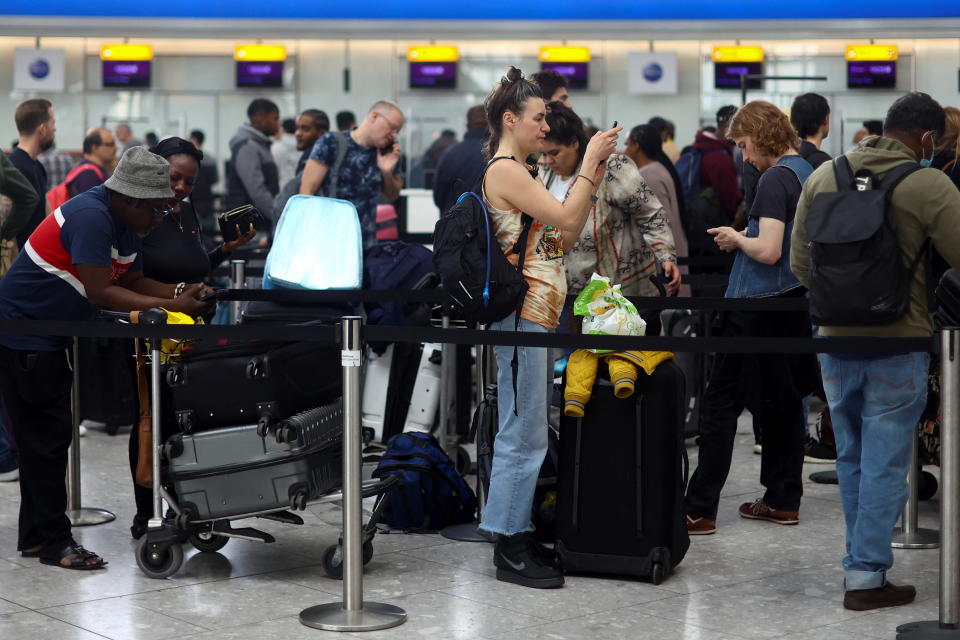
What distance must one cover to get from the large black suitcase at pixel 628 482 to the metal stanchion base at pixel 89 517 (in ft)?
6.82

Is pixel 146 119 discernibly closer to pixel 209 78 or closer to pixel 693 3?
pixel 209 78

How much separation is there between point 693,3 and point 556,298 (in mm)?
12097

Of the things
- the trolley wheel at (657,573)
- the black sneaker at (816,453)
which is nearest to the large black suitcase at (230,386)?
the trolley wheel at (657,573)

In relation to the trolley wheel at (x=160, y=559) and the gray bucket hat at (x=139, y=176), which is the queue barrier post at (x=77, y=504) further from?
the gray bucket hat at (x=139, y=176)

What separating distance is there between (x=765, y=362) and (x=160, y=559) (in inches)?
98.2

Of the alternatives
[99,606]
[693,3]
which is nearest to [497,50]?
[693,3]

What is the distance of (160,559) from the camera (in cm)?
475

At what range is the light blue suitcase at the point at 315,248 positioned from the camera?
602 centimetres

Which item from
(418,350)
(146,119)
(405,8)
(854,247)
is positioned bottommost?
(418,350)

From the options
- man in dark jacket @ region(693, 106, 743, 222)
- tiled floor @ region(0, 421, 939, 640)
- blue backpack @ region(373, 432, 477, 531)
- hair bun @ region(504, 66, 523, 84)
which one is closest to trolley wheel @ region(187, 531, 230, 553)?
tiled floor @ region(0, 421, 939, 640)

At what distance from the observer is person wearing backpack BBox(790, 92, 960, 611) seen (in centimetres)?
409

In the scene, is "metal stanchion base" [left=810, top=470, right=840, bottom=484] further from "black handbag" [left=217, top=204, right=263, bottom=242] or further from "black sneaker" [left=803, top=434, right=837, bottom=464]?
"black handbag" [left=217, top=204, right=263, bottom=242]

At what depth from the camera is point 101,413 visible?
733 centimetres

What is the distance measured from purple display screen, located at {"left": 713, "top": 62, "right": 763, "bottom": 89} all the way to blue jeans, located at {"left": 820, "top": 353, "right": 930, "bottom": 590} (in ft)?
41.0
